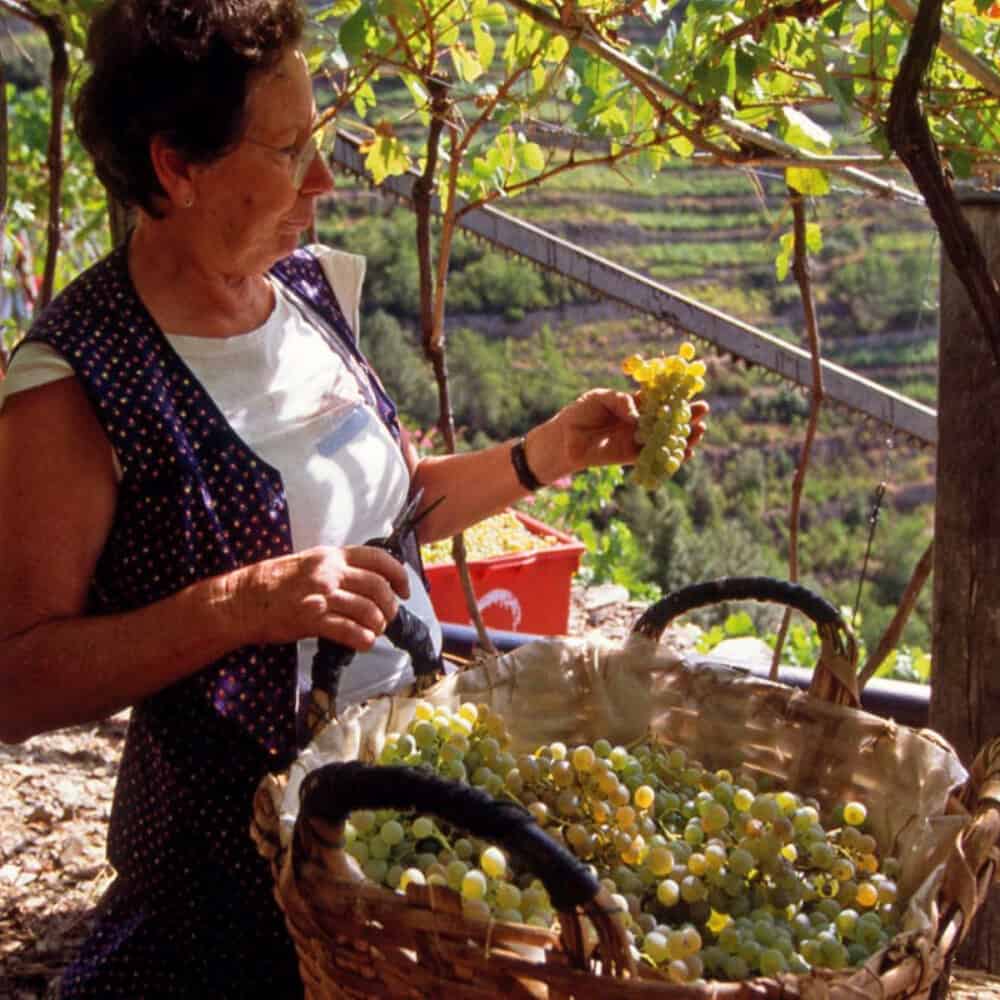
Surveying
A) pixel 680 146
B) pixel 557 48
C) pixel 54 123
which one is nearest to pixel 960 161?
pixel 680 146

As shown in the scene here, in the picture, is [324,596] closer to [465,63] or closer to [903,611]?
[903,611]

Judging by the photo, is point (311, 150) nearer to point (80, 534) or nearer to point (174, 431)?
point (174, 431)

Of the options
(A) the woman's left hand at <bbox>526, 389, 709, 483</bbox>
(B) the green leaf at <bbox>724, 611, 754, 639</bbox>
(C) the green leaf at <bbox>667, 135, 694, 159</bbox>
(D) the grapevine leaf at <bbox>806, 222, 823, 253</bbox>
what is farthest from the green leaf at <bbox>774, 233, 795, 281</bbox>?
(B) the green leaf at <bbox>724, 611, 754, 639</bbox>

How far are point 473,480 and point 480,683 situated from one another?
52 centimetres

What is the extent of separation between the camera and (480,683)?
5.43 ft

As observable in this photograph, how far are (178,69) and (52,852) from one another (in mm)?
1484

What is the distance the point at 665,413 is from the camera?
1783 mm

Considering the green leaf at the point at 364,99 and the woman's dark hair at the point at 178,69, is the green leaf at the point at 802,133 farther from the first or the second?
the green leaf at the point at 364,99

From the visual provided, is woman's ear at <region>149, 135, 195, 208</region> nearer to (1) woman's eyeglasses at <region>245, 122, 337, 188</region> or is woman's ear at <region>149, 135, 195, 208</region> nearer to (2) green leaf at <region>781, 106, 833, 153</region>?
(1) woman's eyeglasses at <region>245, 122, 337, 188</region>

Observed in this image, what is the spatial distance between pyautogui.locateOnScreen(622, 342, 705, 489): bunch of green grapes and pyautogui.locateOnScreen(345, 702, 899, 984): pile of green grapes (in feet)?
1.36

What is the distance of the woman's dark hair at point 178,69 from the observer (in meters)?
1.65

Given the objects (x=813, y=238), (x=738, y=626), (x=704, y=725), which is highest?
(x=813, y=238)

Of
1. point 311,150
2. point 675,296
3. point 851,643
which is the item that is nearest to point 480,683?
point 851,643

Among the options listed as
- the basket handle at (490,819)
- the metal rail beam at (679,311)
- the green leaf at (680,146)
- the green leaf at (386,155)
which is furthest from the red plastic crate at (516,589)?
the basket handle at (490,819)
